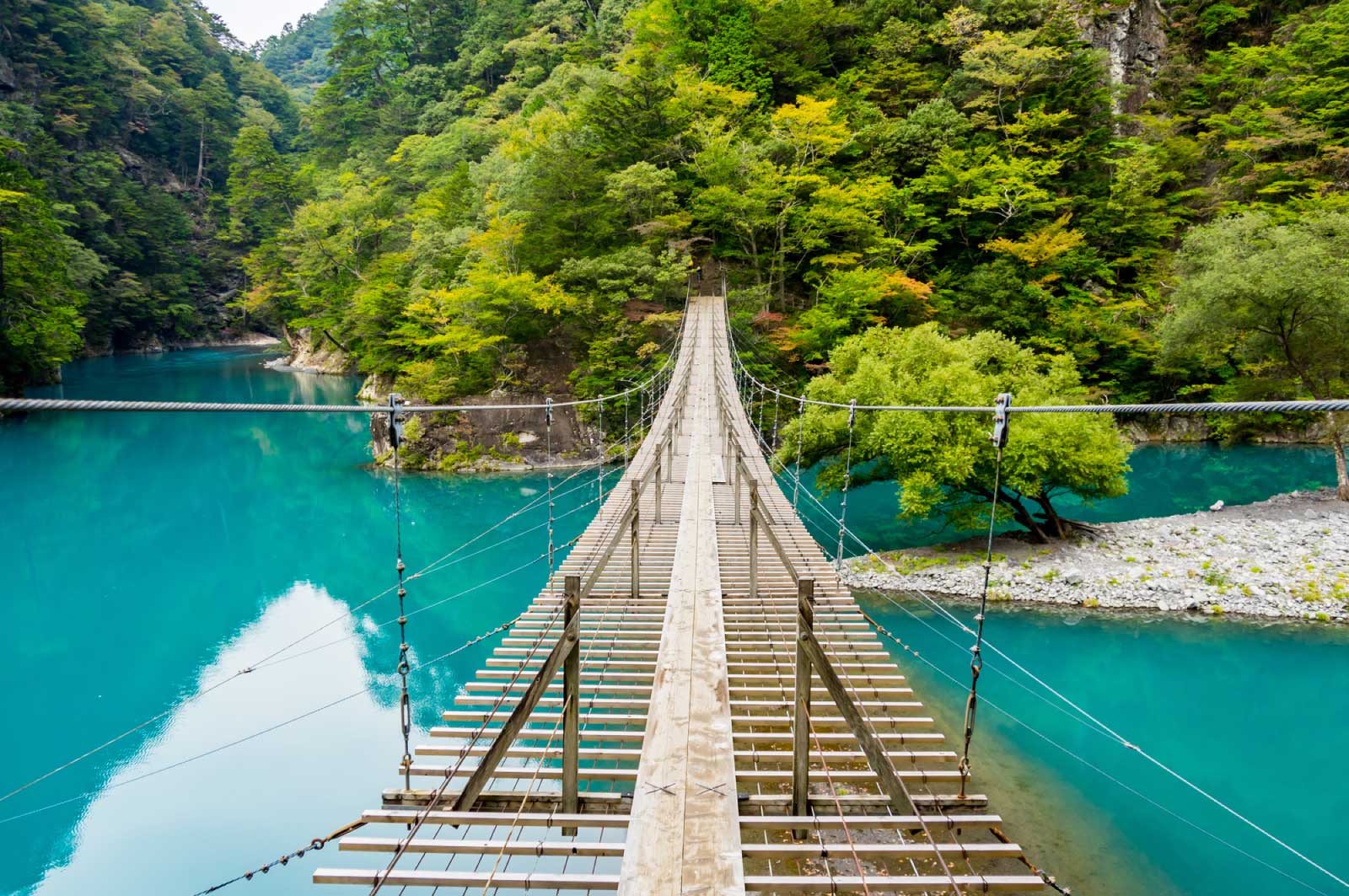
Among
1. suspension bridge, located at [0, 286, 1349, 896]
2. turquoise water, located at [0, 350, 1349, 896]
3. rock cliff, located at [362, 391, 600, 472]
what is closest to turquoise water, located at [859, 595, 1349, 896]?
turquoise water, located at [0, 350, 1349, 896]

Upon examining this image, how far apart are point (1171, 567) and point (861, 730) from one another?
8.00 meters

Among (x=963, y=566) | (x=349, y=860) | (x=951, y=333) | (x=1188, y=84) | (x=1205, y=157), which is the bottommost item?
(x=349, y=860)

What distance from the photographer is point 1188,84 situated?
15.8 metres

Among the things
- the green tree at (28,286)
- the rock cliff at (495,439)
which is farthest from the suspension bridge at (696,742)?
the green tree at (28,286)

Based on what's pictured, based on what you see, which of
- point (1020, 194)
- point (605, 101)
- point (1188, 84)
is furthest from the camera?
point (1188, 84)

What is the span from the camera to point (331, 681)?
6.91 m

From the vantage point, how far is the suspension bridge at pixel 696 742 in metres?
1.53

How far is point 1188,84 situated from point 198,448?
25.5m

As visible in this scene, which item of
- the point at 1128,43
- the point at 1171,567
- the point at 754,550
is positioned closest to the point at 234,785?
the point at 754,550

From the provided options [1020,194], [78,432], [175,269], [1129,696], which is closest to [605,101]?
[1020,194]

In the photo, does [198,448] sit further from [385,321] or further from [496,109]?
[496,109]

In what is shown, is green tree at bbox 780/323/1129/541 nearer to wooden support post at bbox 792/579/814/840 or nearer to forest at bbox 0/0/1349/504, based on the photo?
forest at bbox 0/0/1349/504

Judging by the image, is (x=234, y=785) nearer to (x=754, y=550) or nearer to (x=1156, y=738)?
(x=754, y=550)

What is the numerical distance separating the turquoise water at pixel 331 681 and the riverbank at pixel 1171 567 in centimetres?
36
